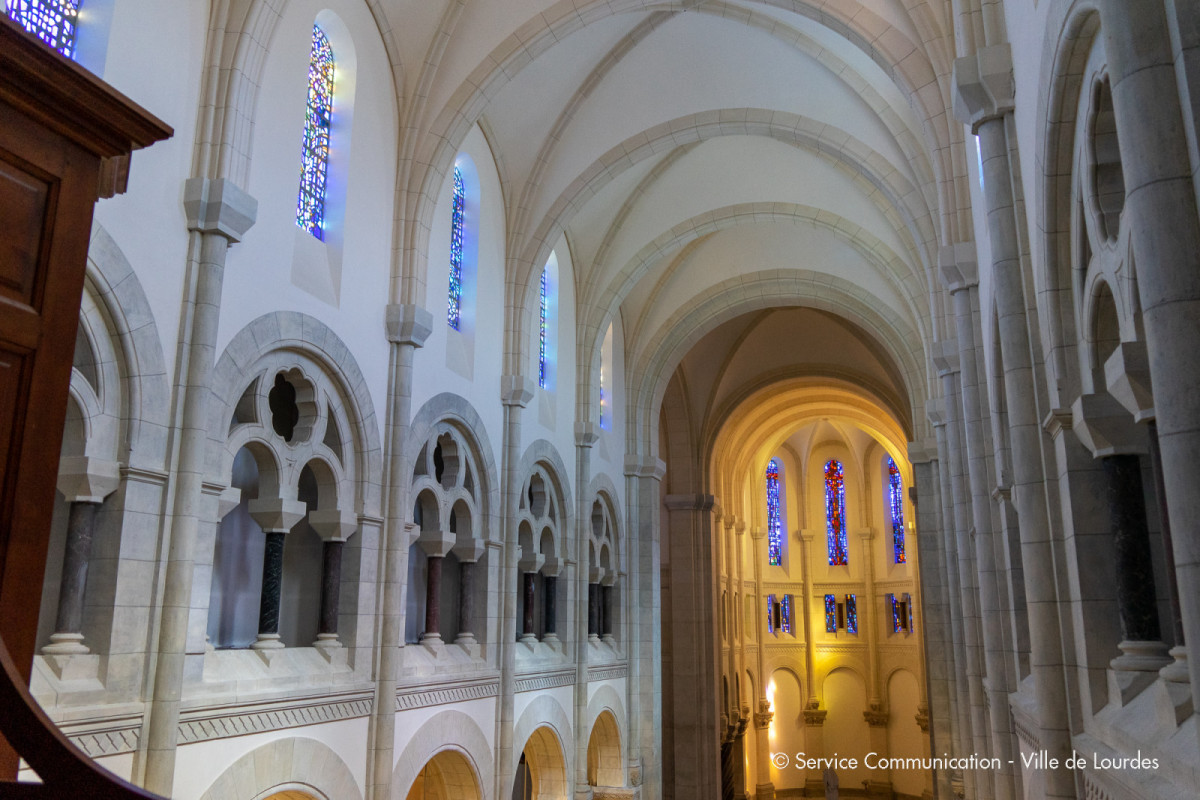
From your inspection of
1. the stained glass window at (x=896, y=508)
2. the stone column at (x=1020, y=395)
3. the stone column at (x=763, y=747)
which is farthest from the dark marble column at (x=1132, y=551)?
the stained glass window at (x=896, y=508)

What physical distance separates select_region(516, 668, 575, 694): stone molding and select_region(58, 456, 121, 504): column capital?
7.67 m

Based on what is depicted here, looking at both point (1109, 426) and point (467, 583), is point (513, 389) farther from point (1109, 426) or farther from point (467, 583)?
point (1109, 426)

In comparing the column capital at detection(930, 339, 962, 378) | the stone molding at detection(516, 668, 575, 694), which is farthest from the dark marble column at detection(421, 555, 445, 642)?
the column capital at detection(930, 339, 962, 378)

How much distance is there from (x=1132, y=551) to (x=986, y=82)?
3.15 meters

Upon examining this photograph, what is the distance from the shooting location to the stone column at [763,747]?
31016 millimetres

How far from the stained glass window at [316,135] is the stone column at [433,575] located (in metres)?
3.92

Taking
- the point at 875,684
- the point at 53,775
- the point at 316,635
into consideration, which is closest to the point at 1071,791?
the point at 53,775

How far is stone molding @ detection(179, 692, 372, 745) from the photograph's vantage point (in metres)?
7.31

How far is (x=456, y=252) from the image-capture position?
1261 cm

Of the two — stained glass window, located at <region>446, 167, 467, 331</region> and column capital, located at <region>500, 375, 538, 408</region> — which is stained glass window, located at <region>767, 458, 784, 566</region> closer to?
column capital, located at <region>500, 375, 538, 408</region>

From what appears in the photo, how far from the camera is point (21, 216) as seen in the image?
244 cm

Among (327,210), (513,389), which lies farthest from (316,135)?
(513,389)

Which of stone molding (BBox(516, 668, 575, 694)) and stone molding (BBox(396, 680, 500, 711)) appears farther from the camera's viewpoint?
stone molding (BBox(516, 668, 575, 694))

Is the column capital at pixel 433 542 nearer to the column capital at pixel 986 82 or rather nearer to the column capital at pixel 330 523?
the column capital at pixel 330 523
